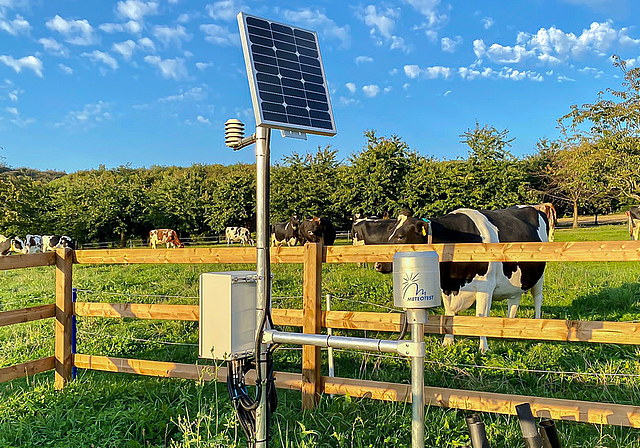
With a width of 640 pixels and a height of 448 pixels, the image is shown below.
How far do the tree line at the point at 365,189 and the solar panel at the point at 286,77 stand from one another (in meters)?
26.4

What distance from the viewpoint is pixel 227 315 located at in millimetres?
2516

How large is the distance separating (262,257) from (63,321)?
3.11 metres

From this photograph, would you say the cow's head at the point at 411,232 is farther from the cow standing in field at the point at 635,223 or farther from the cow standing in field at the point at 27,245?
the cow standing in field at the point at 27,245

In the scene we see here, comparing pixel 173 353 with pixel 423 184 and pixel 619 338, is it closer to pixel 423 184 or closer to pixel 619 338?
pixel 619 338

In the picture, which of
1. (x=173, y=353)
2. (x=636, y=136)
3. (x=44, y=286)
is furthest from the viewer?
(x=636, y=136)

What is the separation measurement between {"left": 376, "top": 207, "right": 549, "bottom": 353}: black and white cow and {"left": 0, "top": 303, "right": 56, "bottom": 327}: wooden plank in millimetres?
4339

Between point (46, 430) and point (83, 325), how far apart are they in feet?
13.1

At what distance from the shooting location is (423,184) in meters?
36.2

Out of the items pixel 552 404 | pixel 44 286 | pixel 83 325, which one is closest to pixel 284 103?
pixel 552 404

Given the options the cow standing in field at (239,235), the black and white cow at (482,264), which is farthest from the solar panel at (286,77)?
the cow standing in field at (239,235)

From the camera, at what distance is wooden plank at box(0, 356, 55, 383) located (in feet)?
13.6

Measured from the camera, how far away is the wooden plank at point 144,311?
4.15 meters

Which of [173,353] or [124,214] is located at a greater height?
[124,214]

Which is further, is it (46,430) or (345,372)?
(345,372)
